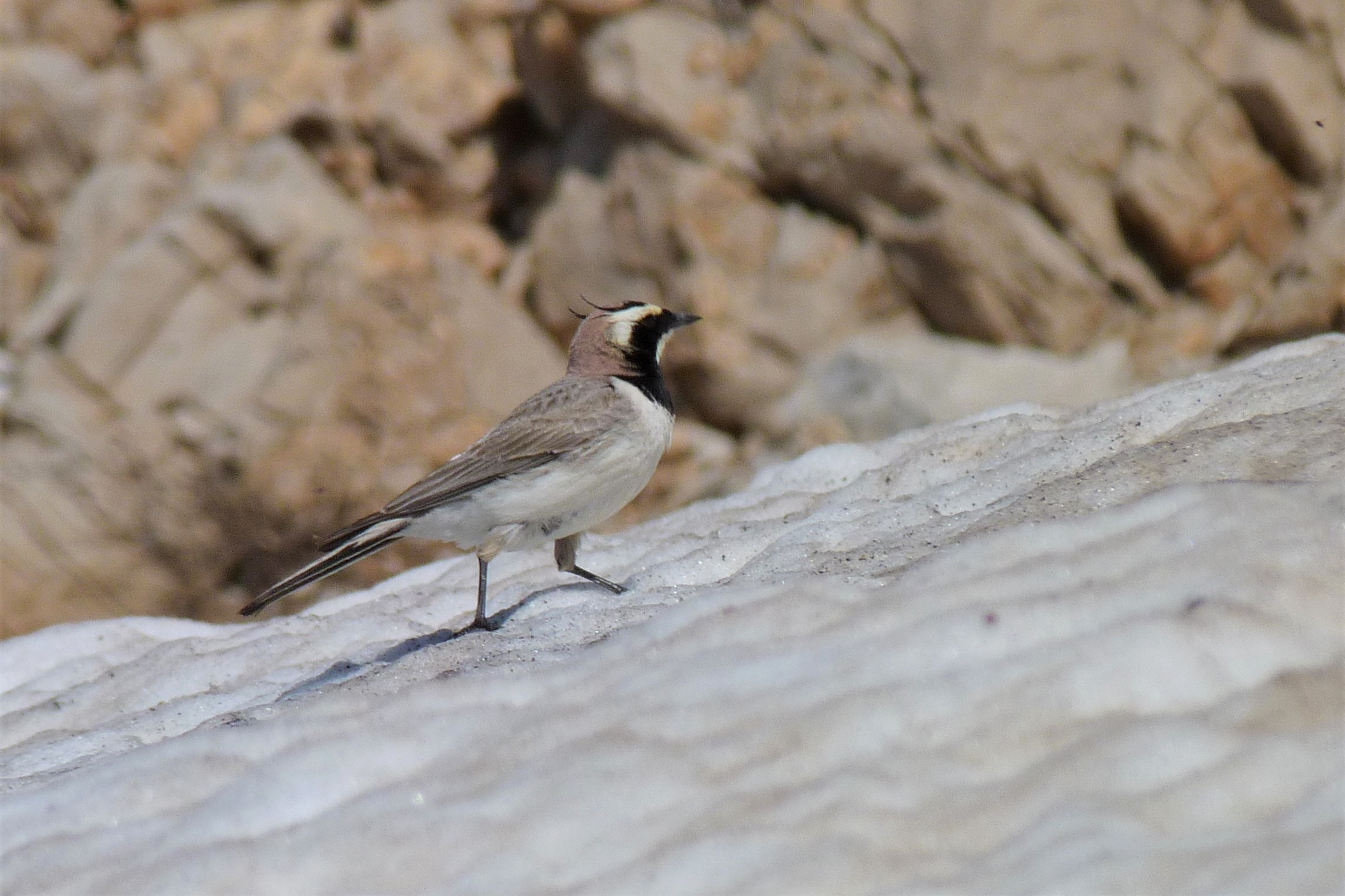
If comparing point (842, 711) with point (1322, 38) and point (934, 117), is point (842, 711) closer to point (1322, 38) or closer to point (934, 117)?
point (934, 117)

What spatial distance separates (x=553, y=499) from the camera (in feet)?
19.9

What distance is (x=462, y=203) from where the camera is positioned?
15.8 m

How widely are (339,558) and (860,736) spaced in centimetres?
309

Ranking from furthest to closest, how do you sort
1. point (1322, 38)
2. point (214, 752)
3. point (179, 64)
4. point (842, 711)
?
point (179, 64), point (1322, 38), point (214, 752), point (842, 711)

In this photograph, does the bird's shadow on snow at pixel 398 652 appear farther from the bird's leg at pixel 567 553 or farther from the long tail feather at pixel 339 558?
the bird's leg at pixel 567 553

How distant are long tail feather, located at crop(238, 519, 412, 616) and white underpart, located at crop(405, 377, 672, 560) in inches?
4.8

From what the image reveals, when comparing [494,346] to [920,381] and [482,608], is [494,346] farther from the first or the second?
[482,608]

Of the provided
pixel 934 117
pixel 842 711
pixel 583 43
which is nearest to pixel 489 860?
pixel 842 711

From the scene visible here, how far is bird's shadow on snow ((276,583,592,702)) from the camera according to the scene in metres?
5.11

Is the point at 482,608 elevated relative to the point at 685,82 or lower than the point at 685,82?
lower

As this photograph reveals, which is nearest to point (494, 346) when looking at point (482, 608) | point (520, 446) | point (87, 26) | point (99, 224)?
point (99, 224)

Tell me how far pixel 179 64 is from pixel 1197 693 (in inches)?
650

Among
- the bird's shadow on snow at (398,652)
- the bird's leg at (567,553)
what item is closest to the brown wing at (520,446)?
the bird's leg at (567,553)

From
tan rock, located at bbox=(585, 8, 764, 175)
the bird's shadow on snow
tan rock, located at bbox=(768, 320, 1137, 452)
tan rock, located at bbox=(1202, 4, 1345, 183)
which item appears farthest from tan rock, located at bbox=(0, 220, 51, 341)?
tan rock, located at bbox=(1202, 4, 1345, 183)
